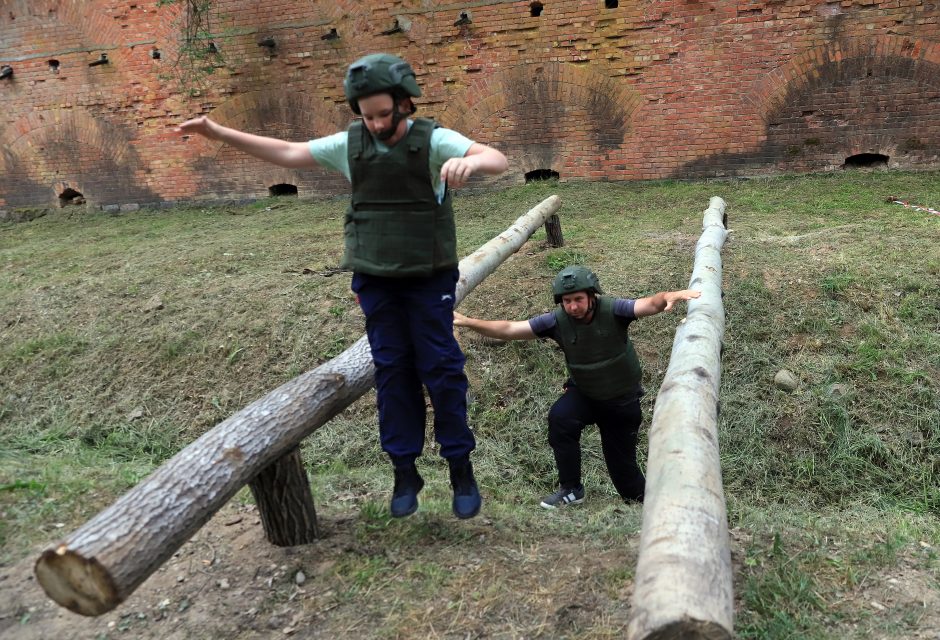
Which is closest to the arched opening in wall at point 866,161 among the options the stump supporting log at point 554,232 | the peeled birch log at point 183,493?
the stump supporting log at point 554,232

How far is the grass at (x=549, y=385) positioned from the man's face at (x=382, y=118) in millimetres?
1848

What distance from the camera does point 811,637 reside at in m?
2.44

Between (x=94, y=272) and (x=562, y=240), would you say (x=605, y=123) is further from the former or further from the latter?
(x=94, y=272)

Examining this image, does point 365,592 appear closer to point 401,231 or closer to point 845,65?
point 401,231

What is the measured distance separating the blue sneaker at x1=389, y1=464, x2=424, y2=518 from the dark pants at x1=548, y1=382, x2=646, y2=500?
1229 millimetres

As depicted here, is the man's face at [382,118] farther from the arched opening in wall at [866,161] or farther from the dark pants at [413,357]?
the arched opening in wall at [866,161]

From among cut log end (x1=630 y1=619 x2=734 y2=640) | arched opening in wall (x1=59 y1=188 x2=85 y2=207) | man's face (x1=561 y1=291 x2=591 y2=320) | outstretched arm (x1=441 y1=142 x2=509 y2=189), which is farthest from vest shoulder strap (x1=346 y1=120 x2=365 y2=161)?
arched opening in wall (x1=59 y1=188 x2=85 y2=207)

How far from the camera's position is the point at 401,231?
9.13ft

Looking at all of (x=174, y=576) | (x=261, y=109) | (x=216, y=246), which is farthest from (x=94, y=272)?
(x=174, y=576)

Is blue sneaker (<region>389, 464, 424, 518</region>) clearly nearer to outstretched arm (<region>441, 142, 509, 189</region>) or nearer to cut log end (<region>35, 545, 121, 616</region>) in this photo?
cut log end (<region>35, 545, 121, 616</region>)

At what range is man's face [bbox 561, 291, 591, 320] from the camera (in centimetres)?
380

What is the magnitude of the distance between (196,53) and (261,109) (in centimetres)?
137

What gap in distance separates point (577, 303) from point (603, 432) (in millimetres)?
900

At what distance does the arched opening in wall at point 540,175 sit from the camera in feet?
37.9
